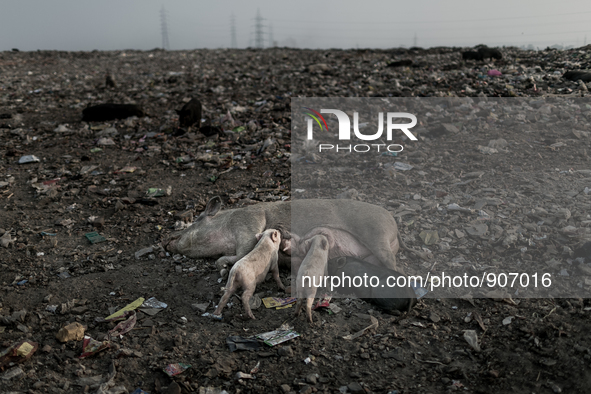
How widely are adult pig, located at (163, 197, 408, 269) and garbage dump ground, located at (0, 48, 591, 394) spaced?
202 millimetres

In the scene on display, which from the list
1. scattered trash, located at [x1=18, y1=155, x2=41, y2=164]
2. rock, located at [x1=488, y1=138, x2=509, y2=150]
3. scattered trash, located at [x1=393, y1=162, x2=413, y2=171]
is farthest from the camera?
scattered trash, located at [x1=18, y1=155, x2=41, y2=164]

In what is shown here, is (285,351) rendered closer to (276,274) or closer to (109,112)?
(276,274)

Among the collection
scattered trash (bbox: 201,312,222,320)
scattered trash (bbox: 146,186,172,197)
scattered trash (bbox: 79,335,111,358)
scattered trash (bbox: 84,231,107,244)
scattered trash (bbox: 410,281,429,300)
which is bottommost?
scattered trash (bbox: 201,312,222,320)

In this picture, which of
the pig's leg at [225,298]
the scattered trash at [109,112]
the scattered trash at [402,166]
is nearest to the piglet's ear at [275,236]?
the pig's leg at [225,298]

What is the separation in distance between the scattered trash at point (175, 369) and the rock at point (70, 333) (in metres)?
0.78

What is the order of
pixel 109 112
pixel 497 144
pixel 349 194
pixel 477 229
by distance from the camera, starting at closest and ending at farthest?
pixel 477 229
pixel 349 194
pixel 497 144
pixel 109 112

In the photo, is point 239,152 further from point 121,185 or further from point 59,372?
point 59,372

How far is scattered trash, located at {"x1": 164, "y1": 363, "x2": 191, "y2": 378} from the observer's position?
2.77m

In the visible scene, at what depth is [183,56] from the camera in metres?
16.0

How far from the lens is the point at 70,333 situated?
3070 mm

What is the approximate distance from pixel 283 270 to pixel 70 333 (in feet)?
5.99

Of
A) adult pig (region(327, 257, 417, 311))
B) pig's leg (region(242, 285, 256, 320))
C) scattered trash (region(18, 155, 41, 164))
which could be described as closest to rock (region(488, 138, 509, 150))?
adult pig (region(327, 257, 417, 311))

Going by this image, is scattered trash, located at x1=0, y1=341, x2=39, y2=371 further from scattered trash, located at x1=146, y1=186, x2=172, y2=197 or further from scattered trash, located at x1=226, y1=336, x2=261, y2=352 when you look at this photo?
scattered trash, located at x1=146, y1=186, x2=172, y2=197

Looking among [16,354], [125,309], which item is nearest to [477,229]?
[125,309]
